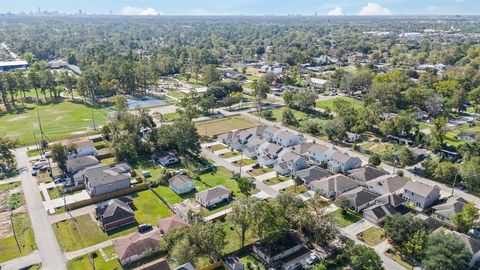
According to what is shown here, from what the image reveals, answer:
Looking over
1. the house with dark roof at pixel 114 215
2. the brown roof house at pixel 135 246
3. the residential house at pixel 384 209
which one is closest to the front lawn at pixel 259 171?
the residential house at pixel 384 209

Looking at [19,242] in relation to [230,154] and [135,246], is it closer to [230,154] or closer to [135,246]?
[135,246]

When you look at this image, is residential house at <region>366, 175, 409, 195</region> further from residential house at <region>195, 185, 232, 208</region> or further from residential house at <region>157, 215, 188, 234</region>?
residential house at <region>157, 215, 188, 234</region>

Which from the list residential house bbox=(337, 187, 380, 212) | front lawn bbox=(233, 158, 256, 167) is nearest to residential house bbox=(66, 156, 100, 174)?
front lawn bbox=(233, 158, 256, 167)

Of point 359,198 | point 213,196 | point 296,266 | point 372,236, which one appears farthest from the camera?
point 213,196

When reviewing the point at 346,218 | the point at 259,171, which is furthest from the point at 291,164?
the point at 346,218

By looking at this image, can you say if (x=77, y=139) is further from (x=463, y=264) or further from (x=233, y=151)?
(x=463, y=264)

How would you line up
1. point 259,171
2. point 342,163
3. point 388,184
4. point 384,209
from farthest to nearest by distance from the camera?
point 259,171
point 342,163
point 388,184
point 384,209

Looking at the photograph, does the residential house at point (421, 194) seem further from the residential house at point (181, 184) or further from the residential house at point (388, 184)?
the residential house at point (181, 184)
